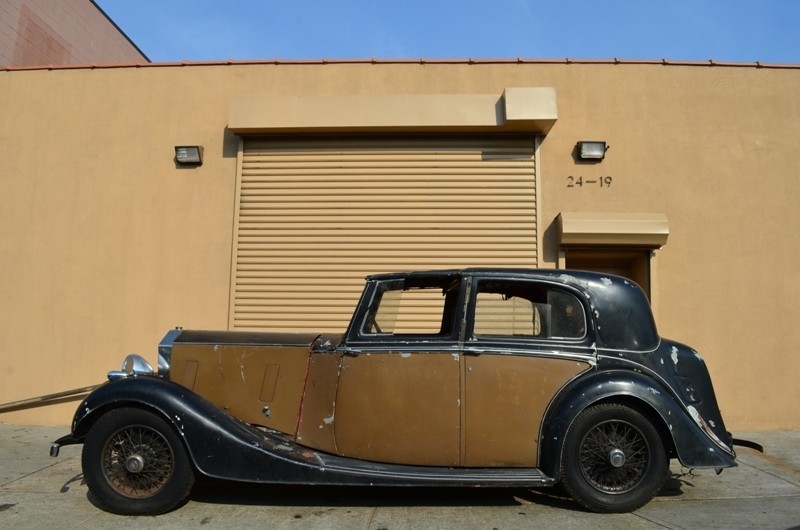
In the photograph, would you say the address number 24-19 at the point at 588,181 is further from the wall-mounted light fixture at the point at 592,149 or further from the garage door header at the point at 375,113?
the garage door header at the point at 375,113

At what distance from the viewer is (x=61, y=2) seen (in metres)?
11.5

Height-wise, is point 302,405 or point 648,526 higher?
point 302,405

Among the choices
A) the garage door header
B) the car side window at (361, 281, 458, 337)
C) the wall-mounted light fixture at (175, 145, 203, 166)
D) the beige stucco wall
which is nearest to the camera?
the car side window at (361, 281, 458, 337)

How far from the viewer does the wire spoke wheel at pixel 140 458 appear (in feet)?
13.7

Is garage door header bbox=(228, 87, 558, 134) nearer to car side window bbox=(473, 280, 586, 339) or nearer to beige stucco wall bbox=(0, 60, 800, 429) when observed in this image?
beige stucco wall bbox=(0, 60, 800, 429)

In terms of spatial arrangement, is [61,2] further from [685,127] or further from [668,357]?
[668,357]

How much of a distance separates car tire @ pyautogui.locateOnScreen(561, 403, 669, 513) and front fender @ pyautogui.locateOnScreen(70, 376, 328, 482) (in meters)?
1.80

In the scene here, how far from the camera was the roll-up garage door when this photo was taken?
7523 mm

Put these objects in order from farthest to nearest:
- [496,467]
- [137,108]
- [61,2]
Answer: [61,2] → [137,108] → [496,467]

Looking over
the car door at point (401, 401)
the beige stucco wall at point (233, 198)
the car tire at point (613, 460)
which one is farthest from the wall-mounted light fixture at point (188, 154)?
the car tire at point (613, 460)

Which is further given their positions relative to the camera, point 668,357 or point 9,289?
point 9,289

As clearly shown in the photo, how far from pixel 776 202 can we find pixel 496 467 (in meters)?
5.63

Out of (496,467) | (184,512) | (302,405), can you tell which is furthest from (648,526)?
(184,512)

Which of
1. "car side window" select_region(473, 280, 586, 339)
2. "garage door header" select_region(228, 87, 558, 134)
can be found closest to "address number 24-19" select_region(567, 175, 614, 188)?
"garage door header" select_region(228, 87, 558, 134)
